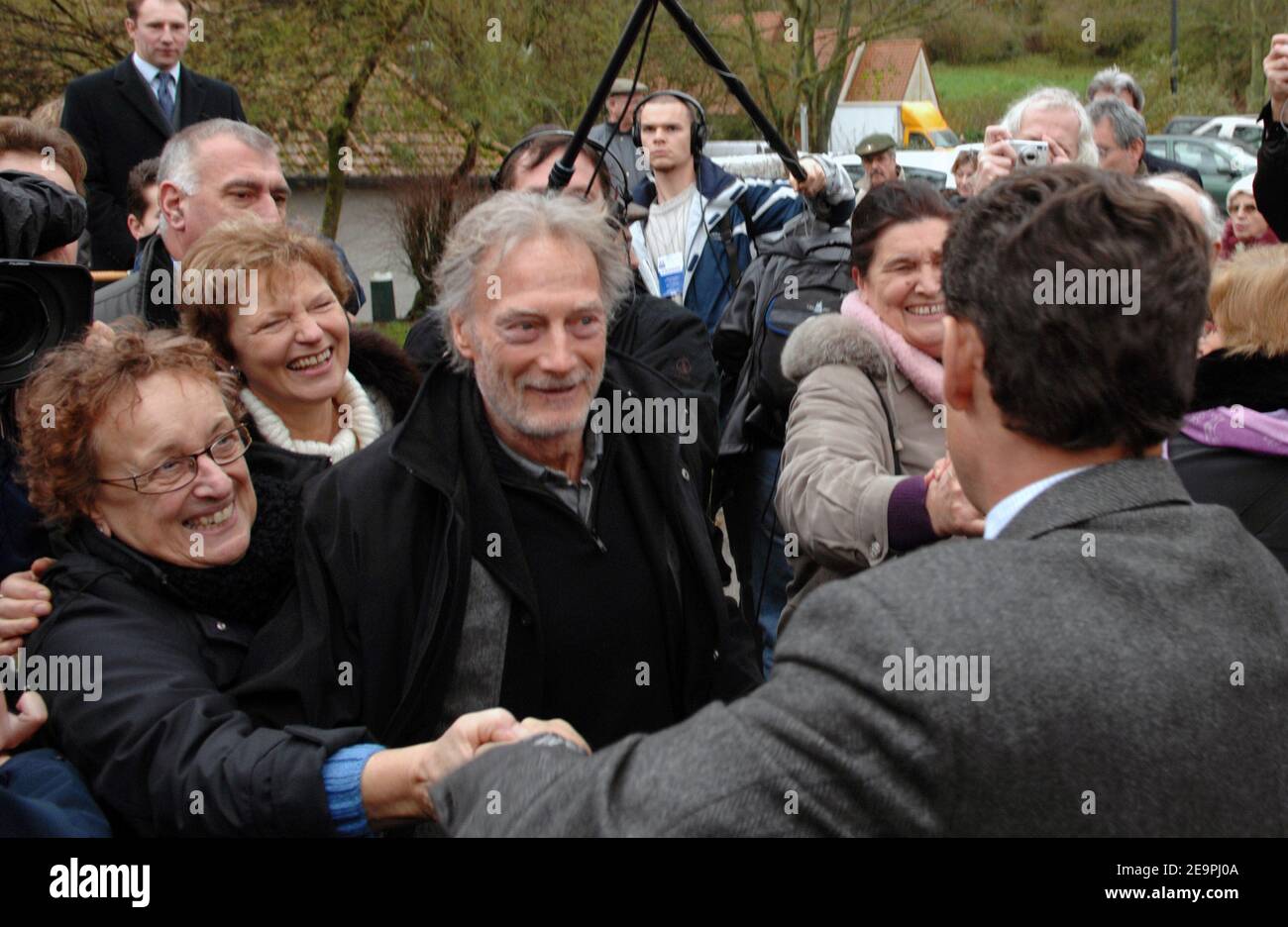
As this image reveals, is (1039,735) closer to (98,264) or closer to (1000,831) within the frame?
(1000,831)

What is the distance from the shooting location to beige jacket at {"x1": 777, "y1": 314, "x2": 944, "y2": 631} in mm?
2641

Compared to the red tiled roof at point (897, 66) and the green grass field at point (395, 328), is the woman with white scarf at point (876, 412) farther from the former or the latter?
the red tiled roof at point (897, 66)

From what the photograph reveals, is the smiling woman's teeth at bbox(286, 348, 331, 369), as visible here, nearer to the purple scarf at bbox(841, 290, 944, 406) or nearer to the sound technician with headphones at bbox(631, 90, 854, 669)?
the purple scarf at bbox(841, 290, 944, 406)

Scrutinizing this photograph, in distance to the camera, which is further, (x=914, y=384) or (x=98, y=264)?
(x=98, y=264)

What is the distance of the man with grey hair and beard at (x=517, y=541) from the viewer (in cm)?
235

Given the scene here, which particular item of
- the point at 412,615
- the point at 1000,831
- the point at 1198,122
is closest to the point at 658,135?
the point at 412,615

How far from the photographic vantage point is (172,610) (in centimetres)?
239

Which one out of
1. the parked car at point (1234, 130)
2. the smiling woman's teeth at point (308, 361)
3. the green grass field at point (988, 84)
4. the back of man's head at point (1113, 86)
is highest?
the green grass field at point (988, 84)

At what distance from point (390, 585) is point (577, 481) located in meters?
0.54

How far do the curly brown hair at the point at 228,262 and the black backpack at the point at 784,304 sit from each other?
4.36 ft

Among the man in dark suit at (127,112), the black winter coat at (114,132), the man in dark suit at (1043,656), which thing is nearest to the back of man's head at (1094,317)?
the man in dark suit at (1043,656)

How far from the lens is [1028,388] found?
1507mm

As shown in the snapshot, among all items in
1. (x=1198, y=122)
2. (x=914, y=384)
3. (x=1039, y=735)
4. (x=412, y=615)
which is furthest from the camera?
(x=1198, y=122)

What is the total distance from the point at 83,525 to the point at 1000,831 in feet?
6.07
